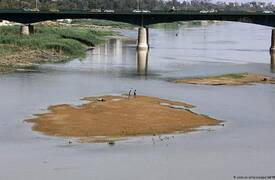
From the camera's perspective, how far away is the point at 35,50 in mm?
73688

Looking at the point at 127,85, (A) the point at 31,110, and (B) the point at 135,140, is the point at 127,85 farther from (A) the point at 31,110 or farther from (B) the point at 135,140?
(B) the point at 135,140

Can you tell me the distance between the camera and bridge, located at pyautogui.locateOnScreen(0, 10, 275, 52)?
292 feet

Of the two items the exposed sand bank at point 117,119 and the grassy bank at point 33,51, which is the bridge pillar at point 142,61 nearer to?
the grassy bank at point 33,51

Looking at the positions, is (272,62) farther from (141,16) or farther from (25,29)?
(25,29)

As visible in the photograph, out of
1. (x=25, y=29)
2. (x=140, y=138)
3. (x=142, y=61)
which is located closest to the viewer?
(x=140, y=138)

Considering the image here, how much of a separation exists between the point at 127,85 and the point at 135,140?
21484 mm

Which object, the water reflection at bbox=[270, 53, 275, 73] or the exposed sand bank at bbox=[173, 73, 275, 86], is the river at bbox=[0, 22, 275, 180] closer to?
the water reflection at bbox=[270, 53, 275, 73]

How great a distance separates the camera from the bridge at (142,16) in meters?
88.9

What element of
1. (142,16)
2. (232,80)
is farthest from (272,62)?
(142,16)

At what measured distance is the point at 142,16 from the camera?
9062 cm

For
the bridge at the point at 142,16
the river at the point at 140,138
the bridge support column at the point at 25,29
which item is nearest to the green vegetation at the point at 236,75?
the river at the point at 140,138

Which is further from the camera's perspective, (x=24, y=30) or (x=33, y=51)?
(x=24, y=30)

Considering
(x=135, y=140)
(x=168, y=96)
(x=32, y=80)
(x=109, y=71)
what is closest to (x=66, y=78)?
(x=32, y=80)

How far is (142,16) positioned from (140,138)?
2462 inches
